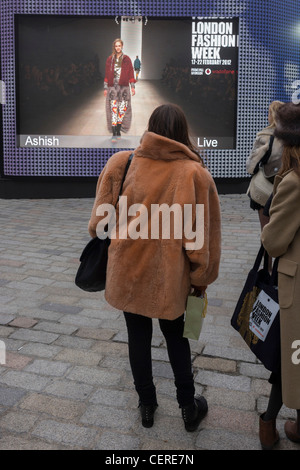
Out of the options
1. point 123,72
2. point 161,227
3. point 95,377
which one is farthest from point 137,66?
point 161,227

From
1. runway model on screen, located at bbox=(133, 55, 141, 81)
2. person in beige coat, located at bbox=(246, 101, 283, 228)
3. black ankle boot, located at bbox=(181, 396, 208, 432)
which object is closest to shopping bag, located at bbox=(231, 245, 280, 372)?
black ankle boot, located at bbox=(181, 396, 208, 432)

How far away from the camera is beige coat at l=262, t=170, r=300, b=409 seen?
2391 millimetres

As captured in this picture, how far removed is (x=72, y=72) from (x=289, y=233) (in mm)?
9398

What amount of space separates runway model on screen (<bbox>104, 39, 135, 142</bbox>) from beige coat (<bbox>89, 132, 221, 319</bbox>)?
8.63m

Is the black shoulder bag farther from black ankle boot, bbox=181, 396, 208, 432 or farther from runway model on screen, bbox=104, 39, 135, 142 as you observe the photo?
runway model on screen, bbox=104, 39, 135, 142

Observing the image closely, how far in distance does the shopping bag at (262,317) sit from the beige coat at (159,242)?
0.22 meters

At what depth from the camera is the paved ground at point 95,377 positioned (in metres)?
2.71

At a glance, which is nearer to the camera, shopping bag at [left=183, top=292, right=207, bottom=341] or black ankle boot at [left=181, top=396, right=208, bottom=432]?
shopping bag at [left=183, top=292, right=207, bottom=341]

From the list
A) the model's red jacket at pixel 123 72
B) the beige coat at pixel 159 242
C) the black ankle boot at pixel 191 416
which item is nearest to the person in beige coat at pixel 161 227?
the beige coat at pixel 159 242

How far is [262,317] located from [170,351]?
20.1 inches

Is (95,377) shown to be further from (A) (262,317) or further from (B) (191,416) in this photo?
(A) (262,317)

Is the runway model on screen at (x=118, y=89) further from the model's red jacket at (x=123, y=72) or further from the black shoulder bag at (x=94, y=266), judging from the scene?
the black shoulder bag at (x=94, y=266)

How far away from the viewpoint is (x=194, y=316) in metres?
2.61

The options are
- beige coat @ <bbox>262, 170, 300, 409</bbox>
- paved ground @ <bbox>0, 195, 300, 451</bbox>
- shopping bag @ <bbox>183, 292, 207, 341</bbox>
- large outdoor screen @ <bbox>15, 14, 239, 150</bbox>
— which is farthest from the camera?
large outdoor screen @ <bbox>15, 14, 239, 150</bbox>
